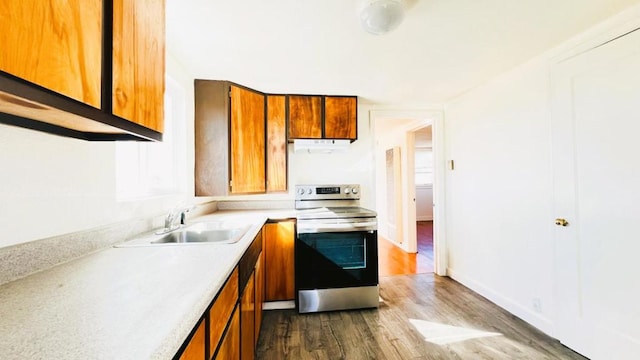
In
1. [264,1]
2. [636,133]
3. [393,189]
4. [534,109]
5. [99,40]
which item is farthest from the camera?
[393,189]

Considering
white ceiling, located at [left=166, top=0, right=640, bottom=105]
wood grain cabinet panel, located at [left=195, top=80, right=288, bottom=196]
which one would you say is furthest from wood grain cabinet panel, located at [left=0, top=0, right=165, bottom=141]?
wood grain cabinet panel, located at [left=195, top=80, right=288, bottom=196]

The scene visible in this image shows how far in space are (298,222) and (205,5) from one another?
1.75 meters

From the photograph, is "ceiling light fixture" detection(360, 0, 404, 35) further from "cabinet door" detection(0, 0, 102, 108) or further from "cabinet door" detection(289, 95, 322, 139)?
"cabinet door" detection(289, 95, 322, 139)

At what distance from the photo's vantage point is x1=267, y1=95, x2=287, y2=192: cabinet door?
9.16 ft

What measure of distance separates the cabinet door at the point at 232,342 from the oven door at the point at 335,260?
3.82ft

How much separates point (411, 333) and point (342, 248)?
2.89ft

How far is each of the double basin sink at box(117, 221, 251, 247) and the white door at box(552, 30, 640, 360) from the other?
2.32 m

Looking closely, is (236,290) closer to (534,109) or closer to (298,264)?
(298,264)

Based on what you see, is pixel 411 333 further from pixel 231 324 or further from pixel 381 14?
pixel 381 14

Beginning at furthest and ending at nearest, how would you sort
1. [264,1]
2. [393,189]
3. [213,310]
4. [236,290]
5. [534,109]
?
[393,189], [534,109], [264,1], [236,290], [213,310]

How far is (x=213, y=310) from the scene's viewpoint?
0.89 m

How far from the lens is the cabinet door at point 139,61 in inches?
33.7

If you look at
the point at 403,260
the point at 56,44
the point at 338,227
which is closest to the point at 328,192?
the point at 338,227

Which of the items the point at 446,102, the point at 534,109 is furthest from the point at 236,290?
the point at 446,102
